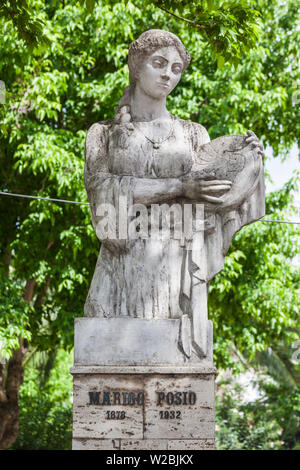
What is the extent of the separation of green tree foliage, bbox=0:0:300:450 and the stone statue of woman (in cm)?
504

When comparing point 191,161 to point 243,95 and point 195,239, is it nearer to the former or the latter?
point 195,239

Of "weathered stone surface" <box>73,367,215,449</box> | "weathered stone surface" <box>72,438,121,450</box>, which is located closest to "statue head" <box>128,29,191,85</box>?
"weathered stone surface" <box>73,367,215,449</box>

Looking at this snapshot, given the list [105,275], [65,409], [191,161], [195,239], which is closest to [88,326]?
[105,275]

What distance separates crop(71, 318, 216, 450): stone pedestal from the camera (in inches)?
206

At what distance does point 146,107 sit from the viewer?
604cm

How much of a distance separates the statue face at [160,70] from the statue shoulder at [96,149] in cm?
48

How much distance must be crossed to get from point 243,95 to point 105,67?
2.45 metres

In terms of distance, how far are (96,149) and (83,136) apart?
591cm

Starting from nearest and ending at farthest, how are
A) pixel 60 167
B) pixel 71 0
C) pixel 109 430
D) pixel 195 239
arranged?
pixel 109 430, pixel 195 239, pixel 60 167, pixel 71 0

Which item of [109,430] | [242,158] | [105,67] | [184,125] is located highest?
[105,67]

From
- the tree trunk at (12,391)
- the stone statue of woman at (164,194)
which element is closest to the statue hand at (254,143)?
the stone statue of woman at (164,194)

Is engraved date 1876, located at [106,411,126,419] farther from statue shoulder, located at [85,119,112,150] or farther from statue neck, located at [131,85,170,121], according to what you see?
statue neck, located at [131,85,170,121]

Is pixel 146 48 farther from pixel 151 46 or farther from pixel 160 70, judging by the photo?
pixel 160 70

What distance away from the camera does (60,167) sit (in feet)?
36.0
